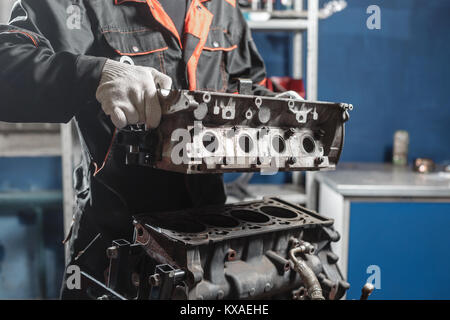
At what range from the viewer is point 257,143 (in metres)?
0.79

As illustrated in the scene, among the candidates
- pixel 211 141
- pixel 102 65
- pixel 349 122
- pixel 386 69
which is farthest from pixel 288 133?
A: pixel 386 69

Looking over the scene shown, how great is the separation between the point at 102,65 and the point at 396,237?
1.41m

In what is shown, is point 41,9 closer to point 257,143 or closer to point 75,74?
point 75,74

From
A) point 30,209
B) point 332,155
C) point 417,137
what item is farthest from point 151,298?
point 417,137

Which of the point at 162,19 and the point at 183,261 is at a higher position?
the point at 162,19

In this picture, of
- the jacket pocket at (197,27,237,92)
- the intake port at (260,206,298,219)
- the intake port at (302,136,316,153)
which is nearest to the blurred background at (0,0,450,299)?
the jacket pocket at (197,27,237,92)

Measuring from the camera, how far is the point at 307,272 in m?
0.76

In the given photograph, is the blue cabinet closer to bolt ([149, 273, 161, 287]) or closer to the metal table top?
the metal table top

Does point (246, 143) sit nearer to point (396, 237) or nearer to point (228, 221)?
point (228, 221)

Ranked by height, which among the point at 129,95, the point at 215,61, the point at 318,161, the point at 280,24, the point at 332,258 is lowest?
the point at 332,258

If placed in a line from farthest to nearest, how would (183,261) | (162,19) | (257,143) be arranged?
1. (162,19)
2. (257,143)
3. (183,261)

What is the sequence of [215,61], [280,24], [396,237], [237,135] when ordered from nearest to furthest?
[237,135] → [215,61] → [396,237] → [280,24]

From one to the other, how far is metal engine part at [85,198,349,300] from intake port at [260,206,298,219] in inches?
0.5

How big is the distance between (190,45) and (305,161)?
1.54ft
